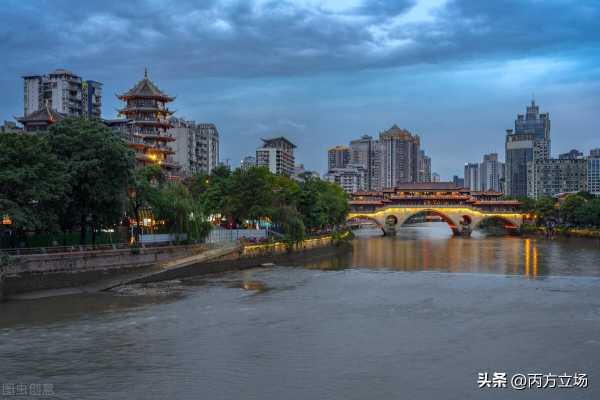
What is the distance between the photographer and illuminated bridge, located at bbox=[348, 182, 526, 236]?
301 ft

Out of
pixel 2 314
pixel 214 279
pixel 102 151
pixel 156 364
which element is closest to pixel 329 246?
pixel 214 279

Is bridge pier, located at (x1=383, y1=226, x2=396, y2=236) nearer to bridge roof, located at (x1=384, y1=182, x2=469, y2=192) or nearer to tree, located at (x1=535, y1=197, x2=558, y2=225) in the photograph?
bridge roof, located at (x1=384, y1=182, x2=469, y2=192)

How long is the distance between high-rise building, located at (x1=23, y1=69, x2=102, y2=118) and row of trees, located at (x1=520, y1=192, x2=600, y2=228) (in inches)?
2263

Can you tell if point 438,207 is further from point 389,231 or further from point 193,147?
point 193,147

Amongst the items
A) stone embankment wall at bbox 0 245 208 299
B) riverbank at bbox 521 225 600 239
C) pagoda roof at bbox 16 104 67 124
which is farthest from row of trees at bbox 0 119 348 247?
riverbank at bbox 521 225 600 239

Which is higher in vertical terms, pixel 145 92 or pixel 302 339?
pixel 145 92

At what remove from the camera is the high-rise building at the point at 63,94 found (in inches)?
2576

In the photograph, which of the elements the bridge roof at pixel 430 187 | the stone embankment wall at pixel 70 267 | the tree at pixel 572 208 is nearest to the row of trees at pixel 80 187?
the stone embankment wall at pixel 70 267

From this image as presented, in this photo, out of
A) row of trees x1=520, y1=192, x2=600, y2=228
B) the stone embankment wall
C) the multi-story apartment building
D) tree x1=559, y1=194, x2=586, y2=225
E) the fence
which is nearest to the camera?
the stone embankment wall

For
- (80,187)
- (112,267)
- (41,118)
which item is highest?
(41,118)

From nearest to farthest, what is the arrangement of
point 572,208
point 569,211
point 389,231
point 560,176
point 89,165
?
1. point 89,165
2. point 572,208
3. point 569,211
4. point 389,231
5. point 560,176

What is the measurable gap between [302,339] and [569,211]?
74977 millimetres

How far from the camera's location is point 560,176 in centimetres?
17475

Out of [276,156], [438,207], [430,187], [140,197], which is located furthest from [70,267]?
[276,156]
